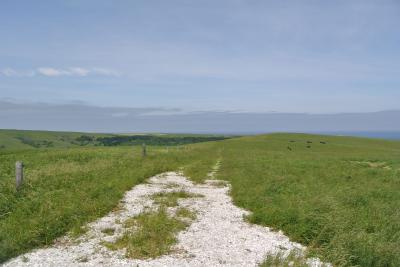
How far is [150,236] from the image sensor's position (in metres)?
12.6

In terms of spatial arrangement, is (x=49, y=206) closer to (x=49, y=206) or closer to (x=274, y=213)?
(x=49, y=206)

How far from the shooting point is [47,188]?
60.7ft

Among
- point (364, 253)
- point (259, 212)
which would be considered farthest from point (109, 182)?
point (364, 253)

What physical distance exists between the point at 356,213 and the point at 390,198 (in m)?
6.49

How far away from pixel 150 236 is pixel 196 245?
174cm

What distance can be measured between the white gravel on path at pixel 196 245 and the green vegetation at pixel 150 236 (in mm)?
311

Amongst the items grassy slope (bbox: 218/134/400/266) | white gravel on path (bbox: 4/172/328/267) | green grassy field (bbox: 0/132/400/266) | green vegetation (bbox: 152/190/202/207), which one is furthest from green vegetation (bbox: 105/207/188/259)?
grassy slope (bbox: 218/134/400/266)

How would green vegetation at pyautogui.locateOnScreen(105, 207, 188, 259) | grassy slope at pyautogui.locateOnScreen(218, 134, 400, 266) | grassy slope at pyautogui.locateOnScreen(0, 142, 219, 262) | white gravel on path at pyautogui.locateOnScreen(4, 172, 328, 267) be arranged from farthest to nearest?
grassy slope at pyautogui.locateOnScreen(0, 142, 219, 262) < green vegetation at pyautogui.locateOnScreen(105, 207, 188, 259) < grassy slope at pyautogui.locateOnScreen(218, 134, 400, 266) < white gravel on path at pyautogui.locateOnScreen(4, 172, 328, 267)

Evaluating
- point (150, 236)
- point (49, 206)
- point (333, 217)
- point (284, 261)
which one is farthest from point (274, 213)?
point (49, 206)

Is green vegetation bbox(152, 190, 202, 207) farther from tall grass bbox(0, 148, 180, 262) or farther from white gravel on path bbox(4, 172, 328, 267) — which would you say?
tall grass bbox(0, 148, 180, 262)

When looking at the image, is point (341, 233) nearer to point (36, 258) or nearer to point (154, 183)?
point (36, 258)

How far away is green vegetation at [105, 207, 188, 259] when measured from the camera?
11266 mm

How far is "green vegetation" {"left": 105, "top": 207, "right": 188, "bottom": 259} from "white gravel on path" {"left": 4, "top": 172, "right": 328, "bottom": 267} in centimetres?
31

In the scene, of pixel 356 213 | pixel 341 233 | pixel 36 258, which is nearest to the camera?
pixel 36 258
